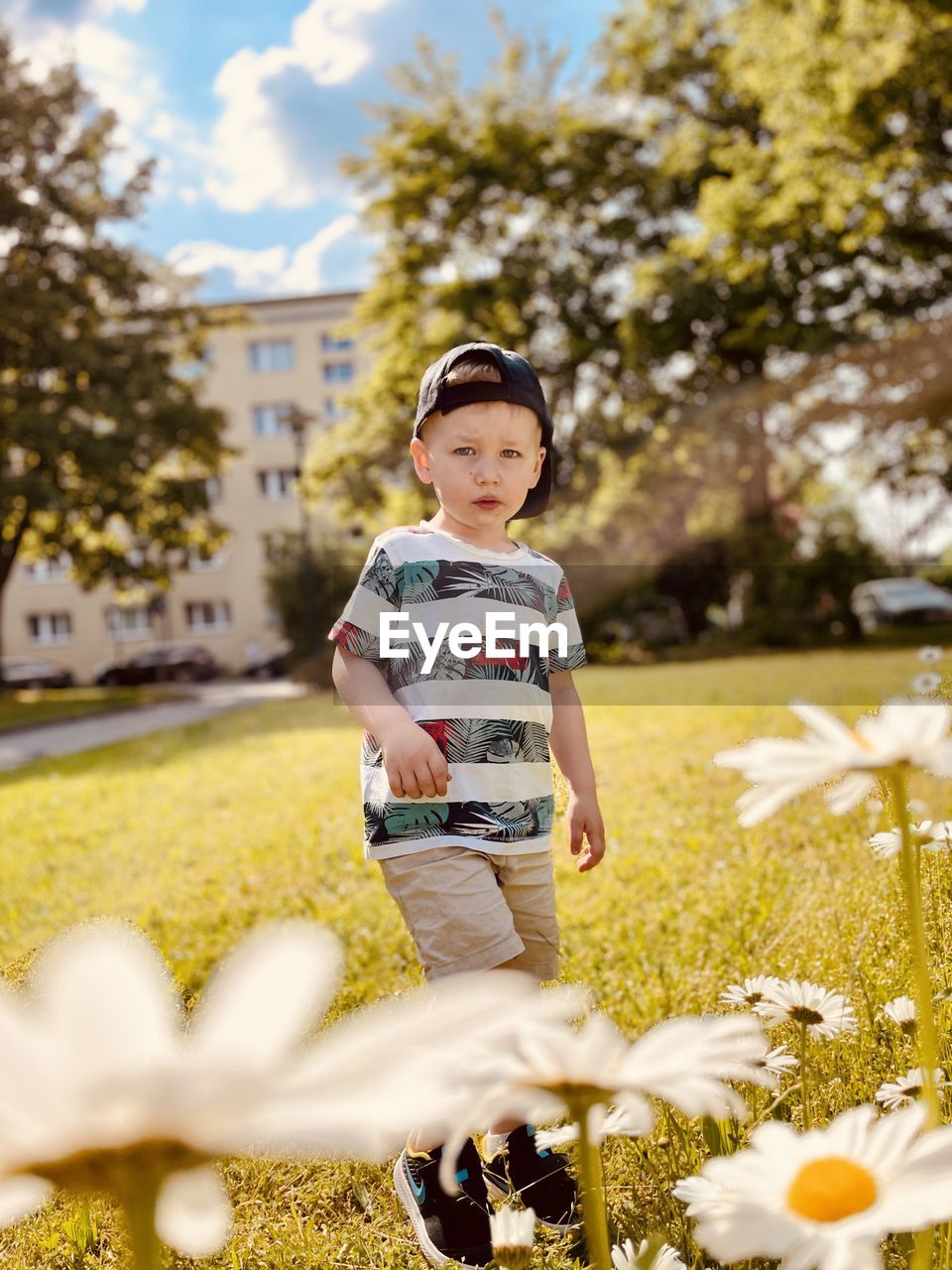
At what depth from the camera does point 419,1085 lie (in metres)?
0.36

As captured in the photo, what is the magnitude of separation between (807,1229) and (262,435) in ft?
160

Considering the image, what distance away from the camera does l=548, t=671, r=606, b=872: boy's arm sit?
2.10 m

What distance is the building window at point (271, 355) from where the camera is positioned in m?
47.5

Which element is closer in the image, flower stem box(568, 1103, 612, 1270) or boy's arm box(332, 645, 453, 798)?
flower stem box(568, 1103, 612, 1270)

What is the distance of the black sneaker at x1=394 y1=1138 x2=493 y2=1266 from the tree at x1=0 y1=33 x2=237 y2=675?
1982 cm

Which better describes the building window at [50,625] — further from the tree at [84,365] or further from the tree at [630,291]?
the tree at [630,291]

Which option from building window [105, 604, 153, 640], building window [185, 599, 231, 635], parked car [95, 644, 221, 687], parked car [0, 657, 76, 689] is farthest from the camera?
building window [185, 599, 231, 635]

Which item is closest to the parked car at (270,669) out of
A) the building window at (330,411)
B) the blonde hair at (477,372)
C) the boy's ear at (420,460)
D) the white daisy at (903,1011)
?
the building window at (330,411)

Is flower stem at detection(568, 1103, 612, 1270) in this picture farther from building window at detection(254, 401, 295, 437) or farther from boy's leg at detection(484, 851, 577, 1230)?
building window at detection(254, 401, 295, 437)

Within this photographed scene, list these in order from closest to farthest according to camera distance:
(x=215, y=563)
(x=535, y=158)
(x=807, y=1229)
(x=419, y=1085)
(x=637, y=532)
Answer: (x=419, y=1085)
(x=807, y=1229)
(x=535, y=158)
(x=637, y=532)
(x=215, y=563)

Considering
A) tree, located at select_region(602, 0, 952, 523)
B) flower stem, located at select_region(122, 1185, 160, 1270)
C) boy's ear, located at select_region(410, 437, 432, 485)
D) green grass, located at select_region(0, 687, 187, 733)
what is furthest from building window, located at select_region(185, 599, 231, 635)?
flower stem, located at select_region(122, 1185, 160, 1270)

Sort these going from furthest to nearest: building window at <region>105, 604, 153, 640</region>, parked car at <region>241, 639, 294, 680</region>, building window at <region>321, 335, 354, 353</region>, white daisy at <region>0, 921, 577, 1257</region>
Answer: building window at <region>321, 335, 354, 353</region>
building window at <region>105, 604, 153, 640</region>
parked car at <region>241, 639, 294, 680</region>
white daisy at <region>0, 921, 577, 1257</region>

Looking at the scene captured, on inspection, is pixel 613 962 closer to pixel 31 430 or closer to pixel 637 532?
pixel 31 430

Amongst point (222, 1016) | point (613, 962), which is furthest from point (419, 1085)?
point (613, 962)
